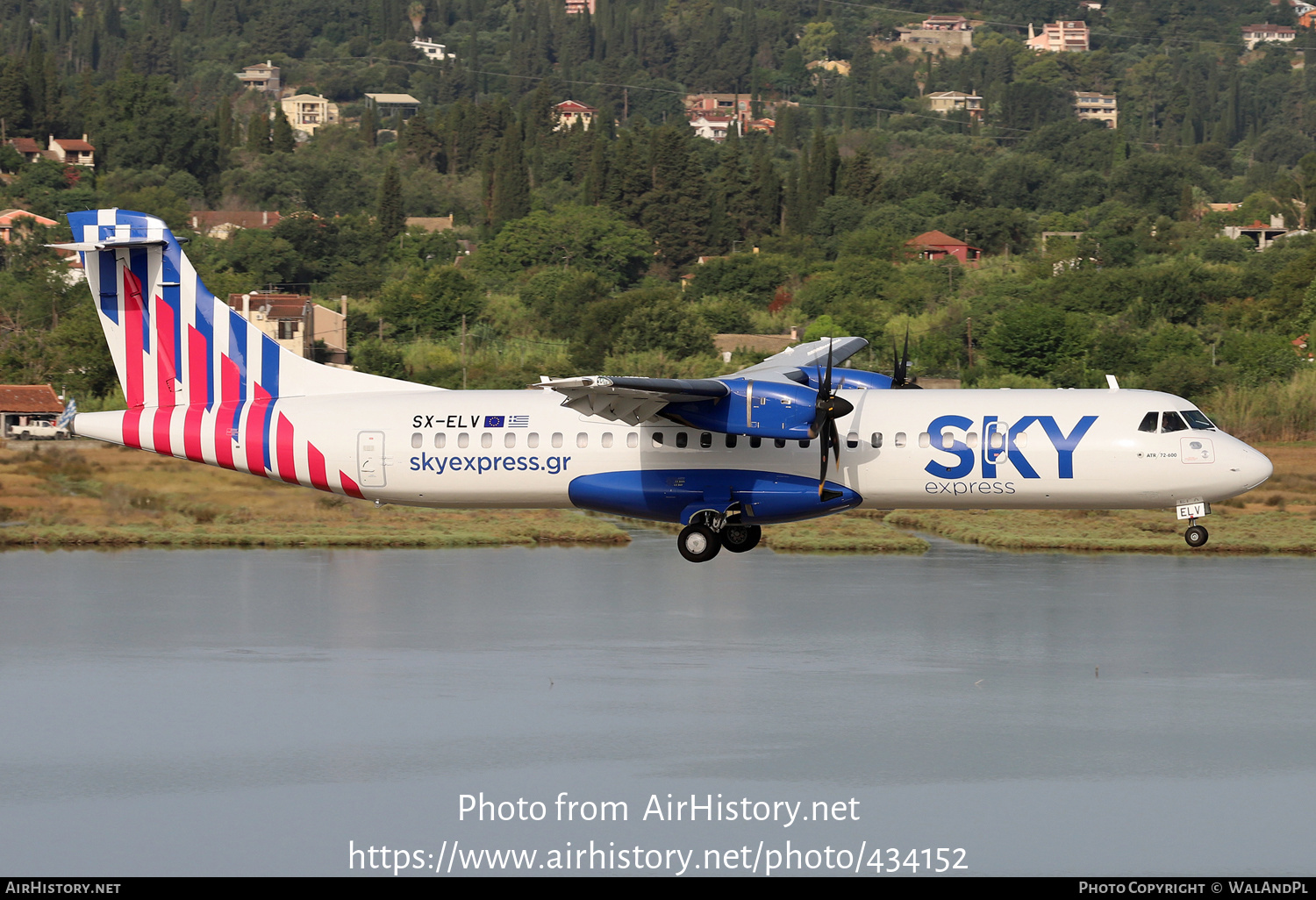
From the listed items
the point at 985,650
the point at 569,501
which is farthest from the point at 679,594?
the point at 569,501

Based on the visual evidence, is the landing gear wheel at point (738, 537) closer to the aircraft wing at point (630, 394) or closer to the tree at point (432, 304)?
the aircraft wing at point (630, 394)

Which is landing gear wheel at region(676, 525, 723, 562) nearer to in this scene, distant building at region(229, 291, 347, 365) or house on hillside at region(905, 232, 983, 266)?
distant building at region(229, 291, 347, 365)

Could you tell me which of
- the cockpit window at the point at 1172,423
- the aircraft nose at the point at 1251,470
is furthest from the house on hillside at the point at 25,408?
the aircraft nose at the point at 1251,470

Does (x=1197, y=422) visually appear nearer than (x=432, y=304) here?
Yes

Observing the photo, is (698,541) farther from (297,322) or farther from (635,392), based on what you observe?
(297,322)

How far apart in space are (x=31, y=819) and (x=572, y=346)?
77.8 meters

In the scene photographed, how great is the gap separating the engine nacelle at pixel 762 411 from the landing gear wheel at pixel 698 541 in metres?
2.81

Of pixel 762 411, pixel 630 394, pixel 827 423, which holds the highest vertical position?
pixel 630 394

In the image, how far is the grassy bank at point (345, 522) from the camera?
71188 millimetres

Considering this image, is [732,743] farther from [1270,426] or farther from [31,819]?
[1270,426]

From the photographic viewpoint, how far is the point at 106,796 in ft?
135

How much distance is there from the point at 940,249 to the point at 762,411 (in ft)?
496

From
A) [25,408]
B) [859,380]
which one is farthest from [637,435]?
[25,408]

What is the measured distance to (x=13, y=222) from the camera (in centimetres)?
17812
